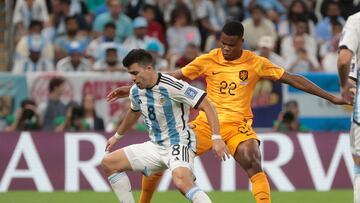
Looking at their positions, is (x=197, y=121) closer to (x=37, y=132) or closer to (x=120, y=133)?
(x=120, y=133)

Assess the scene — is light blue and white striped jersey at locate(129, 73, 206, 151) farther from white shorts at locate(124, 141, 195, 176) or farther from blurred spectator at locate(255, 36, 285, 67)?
blurred spectator at locate(255, 36, 285, 67)

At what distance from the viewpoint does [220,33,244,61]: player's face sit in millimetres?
10781

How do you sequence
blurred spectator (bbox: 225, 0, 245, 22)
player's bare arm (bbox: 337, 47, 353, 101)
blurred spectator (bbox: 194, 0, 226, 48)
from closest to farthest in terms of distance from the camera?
1. player's bare arm (bbox: 337, 47, 353, 101)
2. blurred spectator (bbox: 194, 0, 226, 48)
3. blurred spectator (bbox: 225, 0, 245, 22)

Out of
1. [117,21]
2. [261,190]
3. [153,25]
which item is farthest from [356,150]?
[153,25]

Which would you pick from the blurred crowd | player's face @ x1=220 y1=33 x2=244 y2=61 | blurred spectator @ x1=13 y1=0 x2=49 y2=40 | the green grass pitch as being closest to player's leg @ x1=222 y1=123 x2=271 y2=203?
player's face @ x1=220 y1=33 x2=244 y2=61

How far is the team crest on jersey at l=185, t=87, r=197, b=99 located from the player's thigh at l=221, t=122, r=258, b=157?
3.34 feet

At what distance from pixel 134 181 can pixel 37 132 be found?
152cm

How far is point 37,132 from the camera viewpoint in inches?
614

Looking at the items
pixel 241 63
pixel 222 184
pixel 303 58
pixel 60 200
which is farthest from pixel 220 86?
pixel 303 58

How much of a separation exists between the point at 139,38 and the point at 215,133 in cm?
946

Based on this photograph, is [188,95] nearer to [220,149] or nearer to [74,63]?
[220,149]

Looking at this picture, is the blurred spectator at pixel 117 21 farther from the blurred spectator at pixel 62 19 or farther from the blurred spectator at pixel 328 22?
the blurred spectator at pixel 328 22


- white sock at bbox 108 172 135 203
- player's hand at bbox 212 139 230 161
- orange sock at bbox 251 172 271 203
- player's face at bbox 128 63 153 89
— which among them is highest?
player's face at bbox 128 63 153 89

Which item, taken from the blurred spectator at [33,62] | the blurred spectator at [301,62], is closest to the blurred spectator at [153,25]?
the blurred spectator at [33,62]
